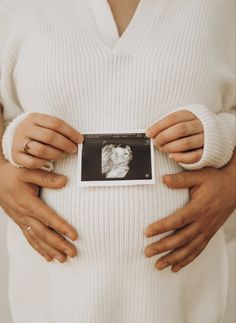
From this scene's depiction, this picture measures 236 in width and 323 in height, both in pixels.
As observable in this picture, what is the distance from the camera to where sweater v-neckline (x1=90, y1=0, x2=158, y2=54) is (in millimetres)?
762

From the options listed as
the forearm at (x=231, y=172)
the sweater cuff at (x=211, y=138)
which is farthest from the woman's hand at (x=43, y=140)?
→ the forearm at (x=231, y=172)

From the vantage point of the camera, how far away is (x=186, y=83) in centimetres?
77

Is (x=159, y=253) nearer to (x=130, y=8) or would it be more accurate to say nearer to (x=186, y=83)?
(x=186, y=83)

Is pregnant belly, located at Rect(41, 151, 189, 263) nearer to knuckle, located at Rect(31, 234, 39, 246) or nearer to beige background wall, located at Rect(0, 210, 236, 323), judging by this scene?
knuckle, located at Rect(31, 234, 39, 246)

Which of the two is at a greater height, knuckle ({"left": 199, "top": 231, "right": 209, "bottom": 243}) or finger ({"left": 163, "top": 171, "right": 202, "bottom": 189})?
finger ({"left": 163, "top": 171, "right": 202, "bottom": 189})

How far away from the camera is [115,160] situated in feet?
2.35

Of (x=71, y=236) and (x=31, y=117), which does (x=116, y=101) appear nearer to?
(x=31, y=117)

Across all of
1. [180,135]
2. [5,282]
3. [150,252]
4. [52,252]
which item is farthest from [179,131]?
[5,282]

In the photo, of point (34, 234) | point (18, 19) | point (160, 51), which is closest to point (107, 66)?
point (160, 51)

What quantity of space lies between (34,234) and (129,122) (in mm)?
297

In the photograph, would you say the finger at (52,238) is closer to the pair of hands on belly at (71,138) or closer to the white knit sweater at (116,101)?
the white knit sweater at (116,101)

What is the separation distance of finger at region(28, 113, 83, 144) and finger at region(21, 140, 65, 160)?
3cm

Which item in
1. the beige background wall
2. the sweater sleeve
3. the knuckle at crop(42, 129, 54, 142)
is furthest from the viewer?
the beige background wall

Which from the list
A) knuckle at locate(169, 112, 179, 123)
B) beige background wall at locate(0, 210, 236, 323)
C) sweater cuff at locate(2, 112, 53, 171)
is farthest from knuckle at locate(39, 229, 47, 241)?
beige background wall at locate(0, 210, 236, 323)
